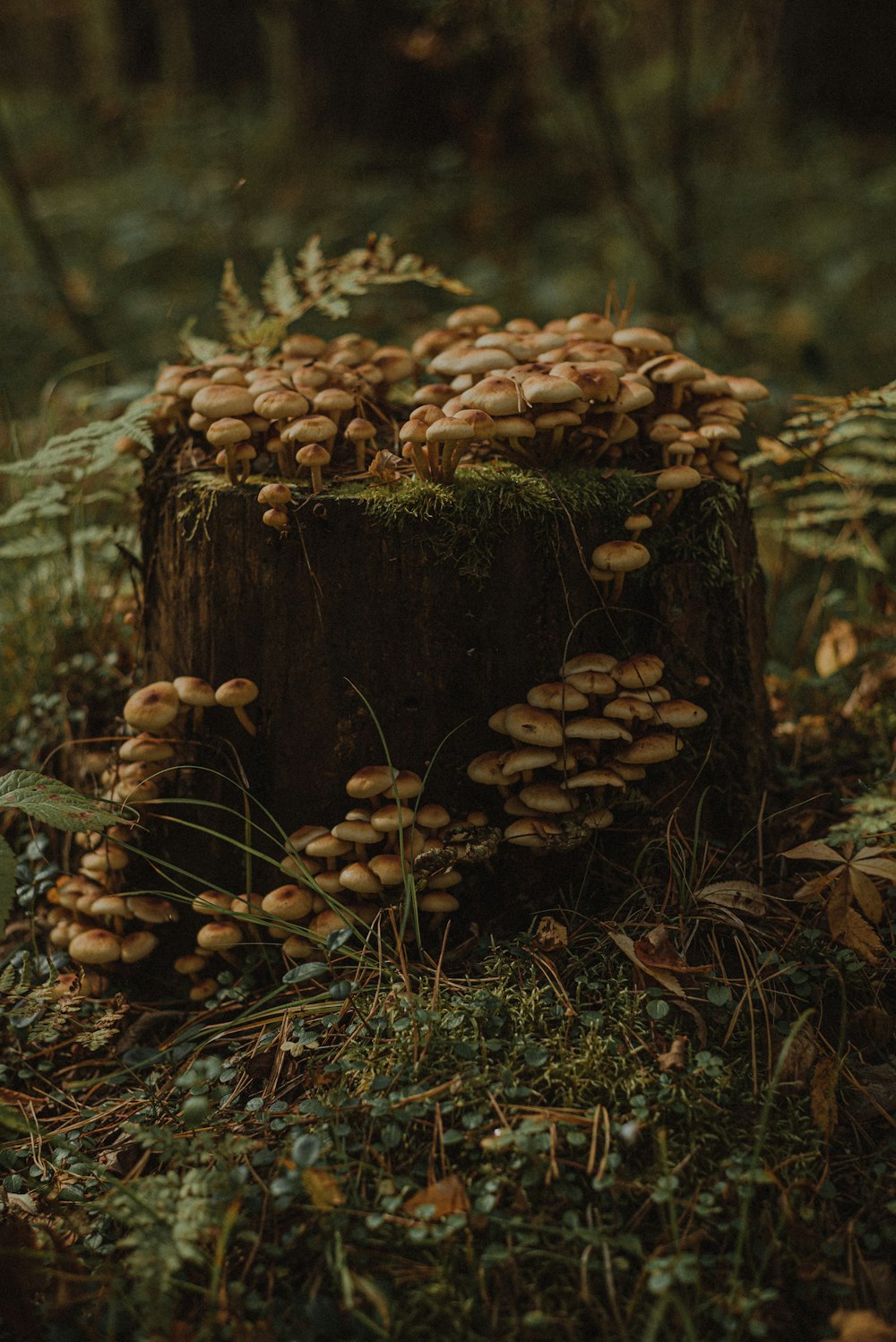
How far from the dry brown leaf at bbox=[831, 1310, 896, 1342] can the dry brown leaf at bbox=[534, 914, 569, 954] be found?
1192mm

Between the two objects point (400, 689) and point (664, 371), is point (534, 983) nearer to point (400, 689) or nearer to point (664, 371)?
point (400, 689)

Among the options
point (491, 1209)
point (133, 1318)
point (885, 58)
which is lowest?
point (133, 1318)

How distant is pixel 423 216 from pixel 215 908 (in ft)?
31.2

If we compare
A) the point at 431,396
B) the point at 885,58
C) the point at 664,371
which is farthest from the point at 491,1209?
the point at 885,58

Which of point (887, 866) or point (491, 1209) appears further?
point (887, 866)

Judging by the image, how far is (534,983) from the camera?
2.87m

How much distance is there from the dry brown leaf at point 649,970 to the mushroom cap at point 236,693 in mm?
1425

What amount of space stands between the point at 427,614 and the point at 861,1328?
7.26 feet

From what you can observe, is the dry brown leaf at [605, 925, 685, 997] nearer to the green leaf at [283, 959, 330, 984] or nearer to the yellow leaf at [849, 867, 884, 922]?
the yellow leaf at [849, 867, 884, 922]

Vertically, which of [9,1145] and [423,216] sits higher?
[423,216]

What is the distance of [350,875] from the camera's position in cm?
309

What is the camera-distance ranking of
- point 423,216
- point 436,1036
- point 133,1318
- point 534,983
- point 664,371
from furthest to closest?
point 423,216 < point 664,371 < point 534,983 < point 436,1036 < point 133,1318

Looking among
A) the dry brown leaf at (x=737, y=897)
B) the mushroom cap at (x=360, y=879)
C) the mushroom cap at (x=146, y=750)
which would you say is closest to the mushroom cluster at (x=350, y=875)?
the mushroom cap at (x=360, y=879)

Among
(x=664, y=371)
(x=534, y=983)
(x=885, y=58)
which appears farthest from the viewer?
(x=885, y=58)
